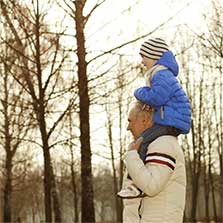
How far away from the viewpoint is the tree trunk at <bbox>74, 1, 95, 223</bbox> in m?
9.70

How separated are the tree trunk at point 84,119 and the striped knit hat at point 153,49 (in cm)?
646

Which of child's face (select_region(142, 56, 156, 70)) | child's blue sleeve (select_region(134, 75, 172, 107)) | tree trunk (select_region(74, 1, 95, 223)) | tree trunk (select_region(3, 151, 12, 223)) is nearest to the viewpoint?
child's blue sleeve (select_region(134, 75, 172, 107))

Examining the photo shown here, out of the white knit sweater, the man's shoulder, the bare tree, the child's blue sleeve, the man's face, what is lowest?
the white knit sweater

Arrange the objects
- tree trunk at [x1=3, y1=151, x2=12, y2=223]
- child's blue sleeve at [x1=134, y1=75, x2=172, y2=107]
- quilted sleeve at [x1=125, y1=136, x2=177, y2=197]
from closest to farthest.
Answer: quilted sleeve at [x1=125, y1=136, x2=177, y2=197] → child's blue sleeve at [x1=134, y1=75, x2=172, y2=107] → tree trunk at [x1=3, y1=151, x2=12, y2=223]

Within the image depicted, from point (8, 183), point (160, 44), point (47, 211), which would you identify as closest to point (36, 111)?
point (47, 211)

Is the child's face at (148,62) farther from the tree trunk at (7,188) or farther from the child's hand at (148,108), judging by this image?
the tree trunk at (7,188)

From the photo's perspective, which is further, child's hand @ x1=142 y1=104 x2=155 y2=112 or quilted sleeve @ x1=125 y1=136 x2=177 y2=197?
child's hand @ x1=142 y1=104 x2=155 y2=112

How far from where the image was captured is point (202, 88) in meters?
27.8

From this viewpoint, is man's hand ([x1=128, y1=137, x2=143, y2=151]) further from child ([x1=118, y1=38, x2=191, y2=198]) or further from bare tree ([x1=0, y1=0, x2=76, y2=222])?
bare tree ([x1=0, y1=0, x2=76, y2=222])

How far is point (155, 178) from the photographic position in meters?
2.87

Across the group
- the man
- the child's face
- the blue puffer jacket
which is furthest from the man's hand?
the child's face

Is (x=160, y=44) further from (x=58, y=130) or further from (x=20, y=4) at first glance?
(x=58, y=130)

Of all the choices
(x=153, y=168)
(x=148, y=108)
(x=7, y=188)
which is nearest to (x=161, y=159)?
(x=153, y=168)

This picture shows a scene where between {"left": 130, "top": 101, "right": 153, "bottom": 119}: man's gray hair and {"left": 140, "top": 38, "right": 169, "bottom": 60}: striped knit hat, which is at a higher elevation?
{"left": 140, "top": 38, "right": 169, "bottom": 60}: striped knit hat
